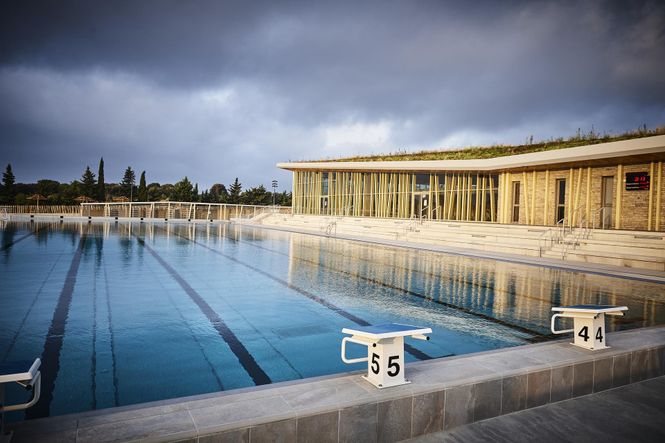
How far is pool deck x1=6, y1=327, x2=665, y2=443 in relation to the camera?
2.08 meters

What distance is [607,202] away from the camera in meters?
17.2

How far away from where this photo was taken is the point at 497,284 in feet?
28.6

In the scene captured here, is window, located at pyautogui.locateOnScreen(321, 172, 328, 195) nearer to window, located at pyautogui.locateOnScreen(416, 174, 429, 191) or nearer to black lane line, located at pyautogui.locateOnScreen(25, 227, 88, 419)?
window, located at pyautogui.locateOnScreen(416, 174, 429, 191)

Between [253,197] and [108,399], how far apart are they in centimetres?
6142

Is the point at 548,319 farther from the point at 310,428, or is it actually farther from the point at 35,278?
the point at 35,278

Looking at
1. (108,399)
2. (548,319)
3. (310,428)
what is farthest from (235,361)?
(548,319)

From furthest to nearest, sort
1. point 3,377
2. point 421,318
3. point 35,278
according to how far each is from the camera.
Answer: point 35,278
point 421,318
point 3,377

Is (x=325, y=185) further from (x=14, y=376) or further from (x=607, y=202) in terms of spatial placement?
(x=14, y=376)

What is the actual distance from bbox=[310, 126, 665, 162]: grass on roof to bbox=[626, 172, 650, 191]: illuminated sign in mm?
2416

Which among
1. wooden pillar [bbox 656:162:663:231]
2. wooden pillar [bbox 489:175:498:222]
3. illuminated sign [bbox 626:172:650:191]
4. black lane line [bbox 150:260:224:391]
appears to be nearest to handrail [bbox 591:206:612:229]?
illuminated sign [bbox 626:172:650:191]

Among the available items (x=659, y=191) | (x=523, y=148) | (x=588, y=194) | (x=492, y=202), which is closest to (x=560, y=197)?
(x=588, y=194)

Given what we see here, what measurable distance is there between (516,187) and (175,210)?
3241 centimetres

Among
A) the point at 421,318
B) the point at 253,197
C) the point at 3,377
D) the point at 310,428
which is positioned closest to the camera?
the point at 3,377

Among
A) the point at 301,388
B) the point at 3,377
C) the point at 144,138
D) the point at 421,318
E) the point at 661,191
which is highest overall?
the point at 144,138
